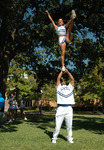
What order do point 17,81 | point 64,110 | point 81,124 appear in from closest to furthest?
point 64,110, point 81,124, point 17,81

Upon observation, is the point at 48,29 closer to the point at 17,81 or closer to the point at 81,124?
the point at 81,124

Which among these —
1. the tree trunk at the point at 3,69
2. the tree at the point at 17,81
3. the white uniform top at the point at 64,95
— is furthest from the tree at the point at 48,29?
the tree at the point at 17,81

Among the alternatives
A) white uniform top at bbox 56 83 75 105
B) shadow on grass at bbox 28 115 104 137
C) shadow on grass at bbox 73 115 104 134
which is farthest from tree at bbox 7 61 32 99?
white uniform top at bbox 56 83 75 105

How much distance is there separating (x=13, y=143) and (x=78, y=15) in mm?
10034

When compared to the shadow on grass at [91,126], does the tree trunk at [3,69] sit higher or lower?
higher

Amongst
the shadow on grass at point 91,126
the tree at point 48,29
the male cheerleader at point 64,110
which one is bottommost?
the shadow on grass at point 91,126

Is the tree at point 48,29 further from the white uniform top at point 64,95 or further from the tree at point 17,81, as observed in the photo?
the tree at point 17,81

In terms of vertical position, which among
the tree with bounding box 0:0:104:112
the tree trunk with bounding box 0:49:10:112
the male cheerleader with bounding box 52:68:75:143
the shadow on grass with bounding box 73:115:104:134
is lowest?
the shadow on grass with bounding box 73:115:104:134

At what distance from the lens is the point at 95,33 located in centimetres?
1327

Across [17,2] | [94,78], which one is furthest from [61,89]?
[94,78]

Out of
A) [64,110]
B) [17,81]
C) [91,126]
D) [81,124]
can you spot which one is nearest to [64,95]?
[64,110]

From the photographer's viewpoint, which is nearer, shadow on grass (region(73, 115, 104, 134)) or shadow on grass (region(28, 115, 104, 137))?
shadow on grass (region(73, 115, 104, 134))

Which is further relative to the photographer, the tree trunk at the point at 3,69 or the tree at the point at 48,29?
the tree trunk at the point at 3,69

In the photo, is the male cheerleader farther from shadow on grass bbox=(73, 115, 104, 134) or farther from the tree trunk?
the tree trunk
